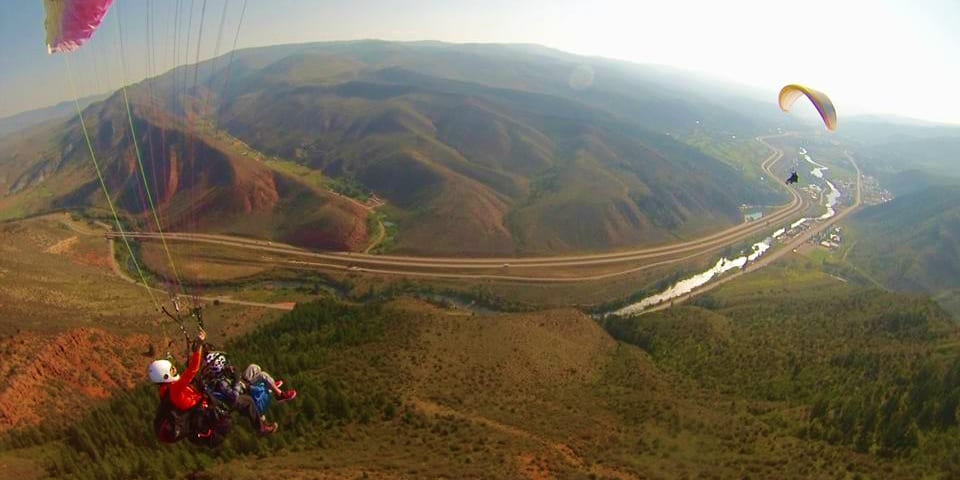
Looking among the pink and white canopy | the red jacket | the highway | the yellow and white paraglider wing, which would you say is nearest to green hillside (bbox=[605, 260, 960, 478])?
the yellow and white paraglider wing

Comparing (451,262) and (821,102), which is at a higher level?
(821,102)

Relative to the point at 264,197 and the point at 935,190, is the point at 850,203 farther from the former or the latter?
the point at 264,197

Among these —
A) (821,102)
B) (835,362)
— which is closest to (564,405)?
(821,102)

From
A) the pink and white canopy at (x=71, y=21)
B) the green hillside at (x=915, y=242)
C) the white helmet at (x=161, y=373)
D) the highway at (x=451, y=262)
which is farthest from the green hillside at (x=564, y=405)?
the green hillside at (x=915, y=242)

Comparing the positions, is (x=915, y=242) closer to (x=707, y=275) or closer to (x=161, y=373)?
(x=707, y=275)

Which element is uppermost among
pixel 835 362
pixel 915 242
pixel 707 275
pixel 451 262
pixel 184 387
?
pixel 184 387

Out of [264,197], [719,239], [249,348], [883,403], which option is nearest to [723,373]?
[883,403]

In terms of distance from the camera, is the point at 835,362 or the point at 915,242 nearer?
the point at 835,362

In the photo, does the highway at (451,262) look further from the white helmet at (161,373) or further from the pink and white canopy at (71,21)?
the pink and white canopy at (71,21)
